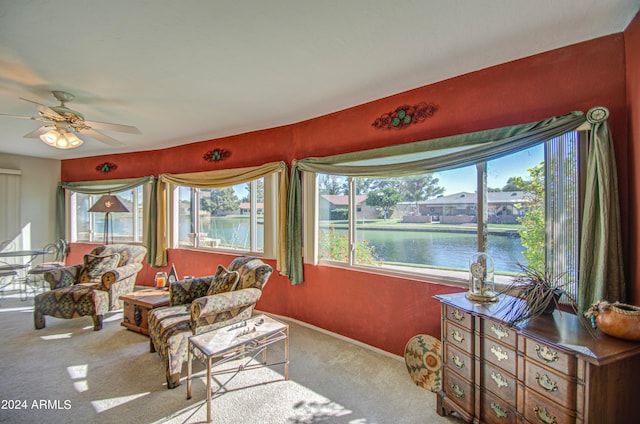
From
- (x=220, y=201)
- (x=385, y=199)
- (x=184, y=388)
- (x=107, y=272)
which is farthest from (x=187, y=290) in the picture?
(x=385, y=199)

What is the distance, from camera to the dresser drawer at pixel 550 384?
4.10 ft

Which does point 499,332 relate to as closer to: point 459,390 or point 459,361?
point 459,361

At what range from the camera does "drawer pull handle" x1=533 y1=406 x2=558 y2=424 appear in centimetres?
132

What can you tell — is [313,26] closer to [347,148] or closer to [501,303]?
[347,148]

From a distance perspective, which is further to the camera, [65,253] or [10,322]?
[65,253]

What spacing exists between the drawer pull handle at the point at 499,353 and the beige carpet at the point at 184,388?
2.20 feet

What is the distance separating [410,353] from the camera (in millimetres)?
2361

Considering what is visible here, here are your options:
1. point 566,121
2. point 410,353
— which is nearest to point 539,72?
point 566,121

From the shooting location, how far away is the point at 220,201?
4.38 metres

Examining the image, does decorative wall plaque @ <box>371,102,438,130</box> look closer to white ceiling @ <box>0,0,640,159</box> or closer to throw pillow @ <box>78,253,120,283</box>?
white ceiling @ <box>0,0,640,159</box>

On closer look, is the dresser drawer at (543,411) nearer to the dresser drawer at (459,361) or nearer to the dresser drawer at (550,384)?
the dresser drawer at (550,384)

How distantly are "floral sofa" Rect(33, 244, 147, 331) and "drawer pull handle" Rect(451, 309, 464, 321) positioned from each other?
383 centimetres

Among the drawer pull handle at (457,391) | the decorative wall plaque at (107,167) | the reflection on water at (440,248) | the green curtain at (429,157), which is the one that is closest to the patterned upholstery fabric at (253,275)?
the green curtain at (429,157)

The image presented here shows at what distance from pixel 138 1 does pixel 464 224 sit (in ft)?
8.79
